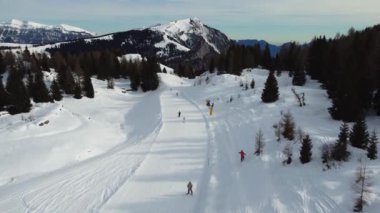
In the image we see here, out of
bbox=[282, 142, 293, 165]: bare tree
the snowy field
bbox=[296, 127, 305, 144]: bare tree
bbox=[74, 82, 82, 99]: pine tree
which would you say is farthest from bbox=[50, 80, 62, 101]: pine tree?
bbox=[282, 142, 293, 165]: bare tree

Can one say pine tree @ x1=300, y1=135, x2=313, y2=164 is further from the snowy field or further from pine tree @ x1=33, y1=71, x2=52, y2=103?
pine tree @ x1=33, y1=71, x2=52, y2=103

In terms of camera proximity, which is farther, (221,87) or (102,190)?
(221,87)

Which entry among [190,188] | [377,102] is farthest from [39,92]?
[377,102]

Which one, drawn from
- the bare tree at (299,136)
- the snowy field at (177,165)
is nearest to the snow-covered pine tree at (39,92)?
A: the snowy field at (177,165)

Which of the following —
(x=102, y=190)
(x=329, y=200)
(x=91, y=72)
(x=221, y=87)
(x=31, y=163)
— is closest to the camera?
(x=329, y=200)

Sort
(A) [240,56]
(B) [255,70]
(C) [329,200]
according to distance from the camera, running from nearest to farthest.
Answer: (C) [329,200]
(B) [255,70]
(A) [240,56]

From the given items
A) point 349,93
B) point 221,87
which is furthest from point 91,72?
point 349,93

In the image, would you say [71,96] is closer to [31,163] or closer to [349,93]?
[31,163]

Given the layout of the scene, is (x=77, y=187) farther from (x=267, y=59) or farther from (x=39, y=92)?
(x=267, y=59)
